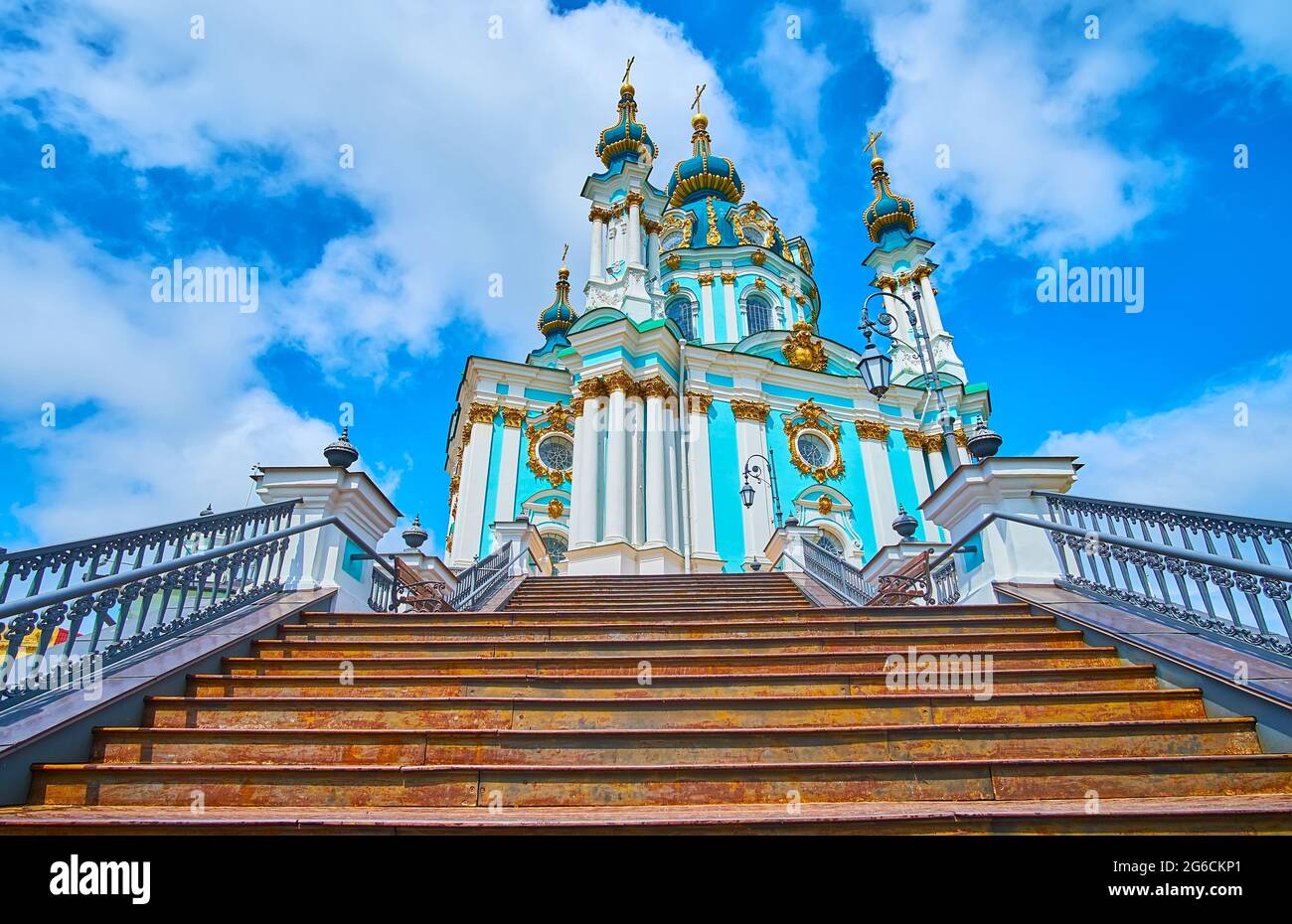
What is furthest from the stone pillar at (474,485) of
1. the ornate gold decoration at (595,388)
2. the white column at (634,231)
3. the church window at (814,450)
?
the church window at (814,450)

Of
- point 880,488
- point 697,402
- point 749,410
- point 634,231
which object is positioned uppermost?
point 634,231

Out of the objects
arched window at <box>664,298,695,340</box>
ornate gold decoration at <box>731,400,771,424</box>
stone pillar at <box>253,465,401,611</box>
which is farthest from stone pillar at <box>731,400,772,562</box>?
stone pillar at <box>253,465,401,611</box>

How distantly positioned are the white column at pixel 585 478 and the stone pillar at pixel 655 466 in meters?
1.68

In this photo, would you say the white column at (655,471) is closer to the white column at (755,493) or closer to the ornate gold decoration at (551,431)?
the white column at (755,493)

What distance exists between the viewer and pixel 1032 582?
6805mm

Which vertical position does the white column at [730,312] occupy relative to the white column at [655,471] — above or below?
above

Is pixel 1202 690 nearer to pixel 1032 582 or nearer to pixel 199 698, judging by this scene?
pixel 1032 582

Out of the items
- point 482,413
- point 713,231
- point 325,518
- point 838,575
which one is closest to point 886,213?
point 713,231

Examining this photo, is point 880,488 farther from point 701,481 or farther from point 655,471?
point 655,471

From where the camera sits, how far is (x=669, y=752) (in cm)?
385

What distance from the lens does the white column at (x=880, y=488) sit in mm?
24859

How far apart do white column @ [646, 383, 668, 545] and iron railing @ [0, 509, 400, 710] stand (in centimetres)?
1452

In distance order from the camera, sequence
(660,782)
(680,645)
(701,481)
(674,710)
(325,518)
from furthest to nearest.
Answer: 1. (701,481)
2. (325,518)
3. (680,645)
4. (674,710)
5. (660,782)

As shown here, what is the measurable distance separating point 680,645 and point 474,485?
20339 millimetres
